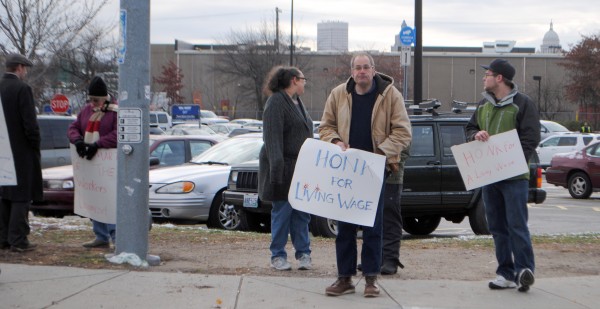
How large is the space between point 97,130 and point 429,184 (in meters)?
4.96

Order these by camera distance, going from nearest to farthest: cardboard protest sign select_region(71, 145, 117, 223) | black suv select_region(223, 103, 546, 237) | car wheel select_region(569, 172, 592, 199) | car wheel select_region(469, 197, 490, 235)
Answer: cardboard protest sign select_region(71, 145, 117, 223), black suv select_region(223, 103, 546, 237), car wheel select_region(469, 197, 490, 235), car wheel select_region(569, 172, 592, 199)

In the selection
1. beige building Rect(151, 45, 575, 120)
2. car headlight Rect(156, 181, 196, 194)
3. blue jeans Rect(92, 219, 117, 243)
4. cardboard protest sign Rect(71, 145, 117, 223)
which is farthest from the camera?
beige building Rect(151, 45, 575, 120)

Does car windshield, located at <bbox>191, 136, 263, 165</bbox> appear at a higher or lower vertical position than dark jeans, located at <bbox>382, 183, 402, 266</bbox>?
higher

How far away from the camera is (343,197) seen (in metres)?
6.98

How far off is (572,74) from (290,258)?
5389cm

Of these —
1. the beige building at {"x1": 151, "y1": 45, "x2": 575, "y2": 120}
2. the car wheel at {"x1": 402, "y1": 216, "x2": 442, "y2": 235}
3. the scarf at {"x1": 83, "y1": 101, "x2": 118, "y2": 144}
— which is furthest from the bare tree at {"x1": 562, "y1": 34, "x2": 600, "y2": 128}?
the scarf at {"x1": 83, "y1": 101, "x2": 118, "y2": 144}

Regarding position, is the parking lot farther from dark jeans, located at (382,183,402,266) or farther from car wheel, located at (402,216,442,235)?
dark jeans, located at (382,183,402,266)

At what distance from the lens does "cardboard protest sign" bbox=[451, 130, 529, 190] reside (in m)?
7.21

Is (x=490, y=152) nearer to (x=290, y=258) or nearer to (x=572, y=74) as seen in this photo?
(x=290, y=258)

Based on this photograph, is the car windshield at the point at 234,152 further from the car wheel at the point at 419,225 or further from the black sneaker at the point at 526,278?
the black sneaker at the point at 526,278

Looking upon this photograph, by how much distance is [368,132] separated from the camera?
7.00 meters

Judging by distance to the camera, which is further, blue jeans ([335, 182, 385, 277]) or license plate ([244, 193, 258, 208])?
license plate ([244, 193, 258, 208])

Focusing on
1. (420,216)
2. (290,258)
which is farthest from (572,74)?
(290,258)

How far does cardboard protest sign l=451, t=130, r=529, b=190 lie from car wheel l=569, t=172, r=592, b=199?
1557cm
